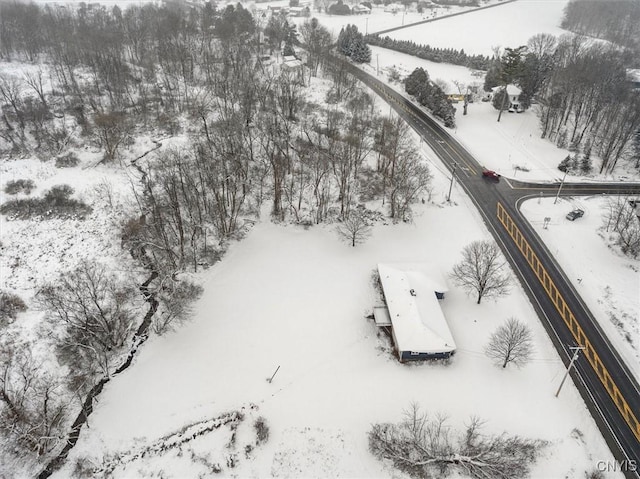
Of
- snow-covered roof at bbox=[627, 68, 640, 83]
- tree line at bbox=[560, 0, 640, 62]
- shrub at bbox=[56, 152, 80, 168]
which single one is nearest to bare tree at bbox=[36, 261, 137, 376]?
shrub at bbox=[56, 152, 80, 168]

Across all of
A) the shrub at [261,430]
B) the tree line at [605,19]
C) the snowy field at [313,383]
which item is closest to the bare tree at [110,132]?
the snowy field at [313,383]

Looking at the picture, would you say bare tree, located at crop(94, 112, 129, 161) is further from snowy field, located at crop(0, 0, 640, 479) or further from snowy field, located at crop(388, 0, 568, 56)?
snowy field, located at crop(388, 0, 568, 56)

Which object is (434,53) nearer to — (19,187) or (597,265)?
(597,265)

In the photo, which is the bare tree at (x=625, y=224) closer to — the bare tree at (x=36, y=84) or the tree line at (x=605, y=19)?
the bare tree at (x=36, y=84)

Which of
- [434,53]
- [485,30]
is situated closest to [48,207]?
[434,53]

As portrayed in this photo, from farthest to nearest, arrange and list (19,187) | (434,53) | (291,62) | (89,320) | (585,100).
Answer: (434,53) < (291,62) < (585,100) < (19,187) < (89,320)

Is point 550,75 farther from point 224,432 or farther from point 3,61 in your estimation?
point 3,61
